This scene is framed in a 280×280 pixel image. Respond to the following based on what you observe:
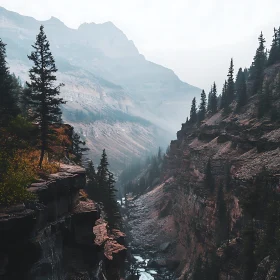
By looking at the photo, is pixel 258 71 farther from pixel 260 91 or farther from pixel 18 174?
pixel 18 174

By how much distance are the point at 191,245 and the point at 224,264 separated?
3031 centimetres

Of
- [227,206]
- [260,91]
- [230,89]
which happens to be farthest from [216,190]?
[230,89]

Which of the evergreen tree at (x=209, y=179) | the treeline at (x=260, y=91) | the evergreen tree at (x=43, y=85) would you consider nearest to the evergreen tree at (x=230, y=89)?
the treeline at (x=260, y=91)

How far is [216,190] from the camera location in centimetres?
7031

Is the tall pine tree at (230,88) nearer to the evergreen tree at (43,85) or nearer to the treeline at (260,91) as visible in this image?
the treeline at (260,91)

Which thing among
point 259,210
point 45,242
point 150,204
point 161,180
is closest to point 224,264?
point 259,210

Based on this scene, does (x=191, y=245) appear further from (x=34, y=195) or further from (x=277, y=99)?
(x=34, y=195)

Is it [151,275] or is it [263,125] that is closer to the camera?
[263,125]

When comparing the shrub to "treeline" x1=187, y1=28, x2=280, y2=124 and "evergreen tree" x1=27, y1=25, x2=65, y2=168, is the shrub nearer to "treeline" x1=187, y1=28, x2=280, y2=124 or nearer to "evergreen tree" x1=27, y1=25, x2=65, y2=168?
"evergreen tree" x1=27, y1=25, x2=65, y2=168

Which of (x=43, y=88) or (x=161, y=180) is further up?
(x=43, y=88)

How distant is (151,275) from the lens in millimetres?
77688

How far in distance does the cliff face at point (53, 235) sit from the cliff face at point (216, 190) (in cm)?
1972

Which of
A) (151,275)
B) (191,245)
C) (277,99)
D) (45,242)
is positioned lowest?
(151,275)

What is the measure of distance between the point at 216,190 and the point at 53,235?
5342 cm
